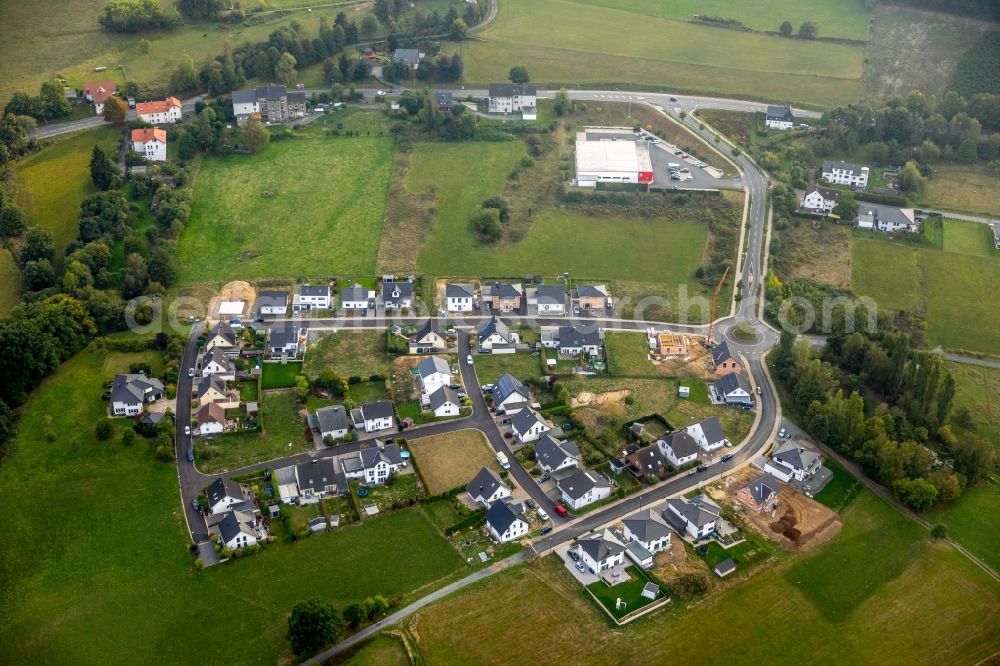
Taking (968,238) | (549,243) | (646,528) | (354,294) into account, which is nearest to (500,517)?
(646,528)

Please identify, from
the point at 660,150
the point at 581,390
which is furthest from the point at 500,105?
the point at 581,390

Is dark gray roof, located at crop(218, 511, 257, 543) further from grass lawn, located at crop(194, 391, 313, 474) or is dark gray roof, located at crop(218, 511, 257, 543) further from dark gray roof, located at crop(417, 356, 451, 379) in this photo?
dark gray roof, located at crop(417, 356, 451, 379)

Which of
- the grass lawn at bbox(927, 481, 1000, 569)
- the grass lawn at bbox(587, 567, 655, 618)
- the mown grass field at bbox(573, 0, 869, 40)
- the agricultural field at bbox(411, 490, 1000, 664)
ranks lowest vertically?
the agricultural field at bbox(411, 490, 1000, 664)

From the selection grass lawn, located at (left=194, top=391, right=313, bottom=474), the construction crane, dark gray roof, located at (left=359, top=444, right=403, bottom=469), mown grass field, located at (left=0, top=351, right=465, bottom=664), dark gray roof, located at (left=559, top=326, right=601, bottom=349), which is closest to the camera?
mown grass field, located at (left=0, top=351, right=465, bottom=664)

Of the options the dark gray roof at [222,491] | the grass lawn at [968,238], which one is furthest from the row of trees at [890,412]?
the dark gray roof at [222,491]

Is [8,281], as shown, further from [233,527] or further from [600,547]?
[600,547]

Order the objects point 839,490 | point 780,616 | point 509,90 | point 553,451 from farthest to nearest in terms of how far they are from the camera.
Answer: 1. point 509,90
2. point 553,451
3. point 839,490
4. point 780,616

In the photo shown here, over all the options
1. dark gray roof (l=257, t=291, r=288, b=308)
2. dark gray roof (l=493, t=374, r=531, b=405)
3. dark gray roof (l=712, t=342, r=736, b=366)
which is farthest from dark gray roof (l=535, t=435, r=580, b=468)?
dark gray roof (l=257, t=291, r=288, b=308)
